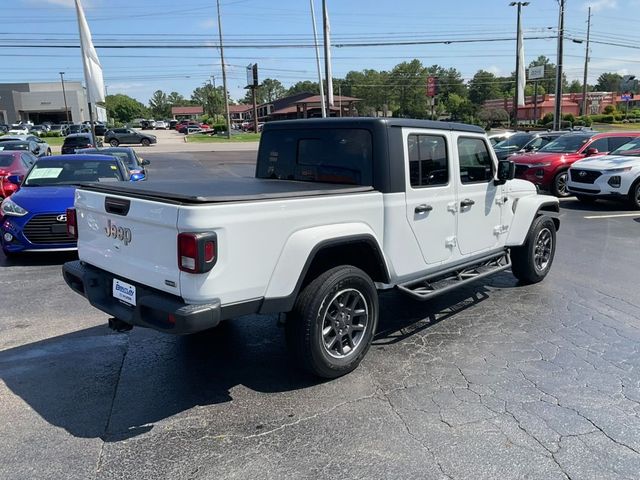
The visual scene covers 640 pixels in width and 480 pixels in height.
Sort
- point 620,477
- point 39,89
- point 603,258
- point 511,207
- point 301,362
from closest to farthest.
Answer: point 620,477, point 301,362, point 511,207, point 603,258, point 39,89

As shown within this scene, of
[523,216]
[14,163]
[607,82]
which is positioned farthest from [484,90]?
[523,216]

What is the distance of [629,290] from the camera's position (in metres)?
6.16

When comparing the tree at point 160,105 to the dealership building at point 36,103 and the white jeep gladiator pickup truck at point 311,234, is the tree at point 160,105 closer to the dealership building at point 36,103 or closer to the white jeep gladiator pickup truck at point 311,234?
the dealership building at point 36,103

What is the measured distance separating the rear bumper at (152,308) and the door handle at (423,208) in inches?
77.0

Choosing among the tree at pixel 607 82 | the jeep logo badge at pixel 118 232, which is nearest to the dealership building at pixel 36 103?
the jeep logo badge at pixel 118 232

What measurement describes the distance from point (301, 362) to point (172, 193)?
1.47 meters

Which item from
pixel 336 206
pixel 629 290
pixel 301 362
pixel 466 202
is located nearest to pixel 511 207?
pixel 466 202

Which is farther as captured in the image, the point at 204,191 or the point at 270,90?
the point at 270,90

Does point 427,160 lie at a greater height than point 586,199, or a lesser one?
greater

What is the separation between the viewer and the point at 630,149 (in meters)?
13.2

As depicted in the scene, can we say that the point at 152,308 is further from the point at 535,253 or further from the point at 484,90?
the point at 484,90

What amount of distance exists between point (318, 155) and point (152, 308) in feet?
6.80

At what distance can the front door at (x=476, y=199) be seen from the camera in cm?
498

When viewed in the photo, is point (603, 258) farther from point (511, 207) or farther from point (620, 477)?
point (620, 477)
